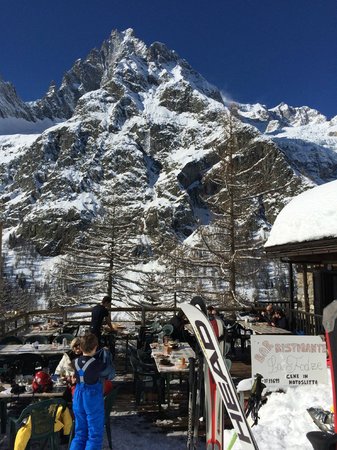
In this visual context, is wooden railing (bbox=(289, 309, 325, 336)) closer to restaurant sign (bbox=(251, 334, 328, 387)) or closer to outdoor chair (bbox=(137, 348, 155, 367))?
restaurant sign (bbox=(251, 334, 328, 387))

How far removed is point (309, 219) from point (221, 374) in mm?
7076

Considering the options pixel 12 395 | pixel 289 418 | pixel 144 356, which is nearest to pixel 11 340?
pixel 144 356

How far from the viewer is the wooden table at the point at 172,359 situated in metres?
6.33

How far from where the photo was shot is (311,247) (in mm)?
9109

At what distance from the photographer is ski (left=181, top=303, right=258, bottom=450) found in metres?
3.26

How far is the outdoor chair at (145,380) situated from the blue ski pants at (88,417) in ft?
8.55

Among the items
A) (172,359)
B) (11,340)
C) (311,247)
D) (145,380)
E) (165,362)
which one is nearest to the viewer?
(165,362)

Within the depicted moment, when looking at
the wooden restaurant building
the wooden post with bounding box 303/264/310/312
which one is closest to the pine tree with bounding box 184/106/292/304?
the wooden restaurant building

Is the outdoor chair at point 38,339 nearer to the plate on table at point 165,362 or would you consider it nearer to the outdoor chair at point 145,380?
the outdoor chair at point 145,380

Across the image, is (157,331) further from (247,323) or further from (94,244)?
(94,244)

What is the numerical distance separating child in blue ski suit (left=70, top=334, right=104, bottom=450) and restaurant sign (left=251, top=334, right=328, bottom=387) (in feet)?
9.30

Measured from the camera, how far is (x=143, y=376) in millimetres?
7230

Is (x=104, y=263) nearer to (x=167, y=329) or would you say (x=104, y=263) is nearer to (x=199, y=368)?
(x=167, y=329)

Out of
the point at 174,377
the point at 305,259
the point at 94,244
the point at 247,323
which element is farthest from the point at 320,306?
the point at 94,244
